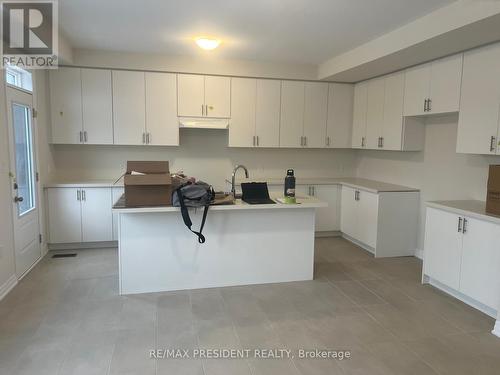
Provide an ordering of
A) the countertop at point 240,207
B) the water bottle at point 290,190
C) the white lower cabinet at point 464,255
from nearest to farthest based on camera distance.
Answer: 1. the white lower cabinet at point 464,255
2. the countertop at point 240,207
3. the water bottle at point 290,190

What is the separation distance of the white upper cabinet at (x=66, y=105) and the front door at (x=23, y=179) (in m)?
0.62

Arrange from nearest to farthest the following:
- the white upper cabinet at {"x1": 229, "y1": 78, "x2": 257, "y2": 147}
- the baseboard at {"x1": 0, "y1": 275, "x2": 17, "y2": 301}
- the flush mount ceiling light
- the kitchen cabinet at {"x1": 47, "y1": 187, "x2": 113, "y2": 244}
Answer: the baseboard at {"x1": 0, "y1": 275, "x2": 17, "y2": 301}
the flush mount ceiling light
the kitchen cabinet at {"x1": 47, "y1": 187, "x2": 113, "y2": 244}
the white upper cabinet at {"x1": 229, "y1": 78, "x2": 257, "y2": 147}

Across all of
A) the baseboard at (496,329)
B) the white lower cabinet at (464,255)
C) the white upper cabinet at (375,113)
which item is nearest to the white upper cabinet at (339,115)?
the white upper cabinet at (375,113)

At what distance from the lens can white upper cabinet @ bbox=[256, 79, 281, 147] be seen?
18.0ft

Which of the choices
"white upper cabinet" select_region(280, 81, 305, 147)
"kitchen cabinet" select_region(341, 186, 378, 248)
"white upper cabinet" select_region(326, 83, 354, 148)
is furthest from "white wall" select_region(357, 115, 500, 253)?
"white upper cabinet" select_region(280, 81, 305, 147)

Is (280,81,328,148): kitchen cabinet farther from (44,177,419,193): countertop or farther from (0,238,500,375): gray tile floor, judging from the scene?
(0,238,500,375): gray tile floor

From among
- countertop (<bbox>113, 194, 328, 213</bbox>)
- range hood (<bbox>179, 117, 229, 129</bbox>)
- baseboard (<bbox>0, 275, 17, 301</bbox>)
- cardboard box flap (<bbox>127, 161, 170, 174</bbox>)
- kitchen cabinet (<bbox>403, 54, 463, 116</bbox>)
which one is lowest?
baseboard (<bbox>0, 275, 17, 301</bbox>)

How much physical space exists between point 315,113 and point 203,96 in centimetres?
180

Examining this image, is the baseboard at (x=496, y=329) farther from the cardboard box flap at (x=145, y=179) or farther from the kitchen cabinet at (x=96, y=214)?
the kitchen cabinet at (x=96, y=214)

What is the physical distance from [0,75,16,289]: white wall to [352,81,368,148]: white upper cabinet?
4.62 metres

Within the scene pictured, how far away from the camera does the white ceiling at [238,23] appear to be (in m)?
3.15

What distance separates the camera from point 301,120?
566 cm

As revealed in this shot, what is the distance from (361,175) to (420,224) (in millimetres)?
1607

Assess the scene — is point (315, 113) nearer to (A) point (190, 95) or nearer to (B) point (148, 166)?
(A) point (190, 95)
